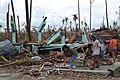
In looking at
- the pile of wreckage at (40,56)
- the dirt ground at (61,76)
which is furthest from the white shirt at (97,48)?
the dirt ground at (61,76)

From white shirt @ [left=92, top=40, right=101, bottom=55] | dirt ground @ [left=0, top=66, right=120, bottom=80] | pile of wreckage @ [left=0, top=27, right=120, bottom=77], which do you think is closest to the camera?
dirt ground @ [left=0, top=66, right=120, bottom=80]

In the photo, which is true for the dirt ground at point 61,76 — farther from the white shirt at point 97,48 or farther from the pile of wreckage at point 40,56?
the white shirt at point 97,48

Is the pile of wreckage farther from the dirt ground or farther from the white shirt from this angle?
the white shirt

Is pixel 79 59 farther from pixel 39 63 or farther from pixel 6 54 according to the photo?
pixel 6 54

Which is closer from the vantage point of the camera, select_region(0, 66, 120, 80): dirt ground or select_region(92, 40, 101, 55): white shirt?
select_region(0, 66, 120, 80): dirt ground

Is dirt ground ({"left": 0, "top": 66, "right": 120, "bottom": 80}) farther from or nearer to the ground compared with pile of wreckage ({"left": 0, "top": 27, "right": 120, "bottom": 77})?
nearer to the ground

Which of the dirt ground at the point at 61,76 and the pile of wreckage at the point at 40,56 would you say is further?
the pile of wreckage at the point at 40,56

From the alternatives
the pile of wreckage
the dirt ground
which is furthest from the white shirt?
the dirt ground

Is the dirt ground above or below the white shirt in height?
below

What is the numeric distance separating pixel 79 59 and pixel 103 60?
1370 mm

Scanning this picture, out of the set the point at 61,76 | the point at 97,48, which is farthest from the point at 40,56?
the point at 61,76

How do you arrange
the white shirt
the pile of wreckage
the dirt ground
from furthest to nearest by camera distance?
1. the pile of wreckage
2. the white shirt
3. the dirt ground

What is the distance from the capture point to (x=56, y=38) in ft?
70.5

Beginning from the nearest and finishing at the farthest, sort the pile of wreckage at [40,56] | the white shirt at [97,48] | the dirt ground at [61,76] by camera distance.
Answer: the dirt ground at [61,76]
the white shirt at [97,48]
the pile of wreckage at [40,56]
